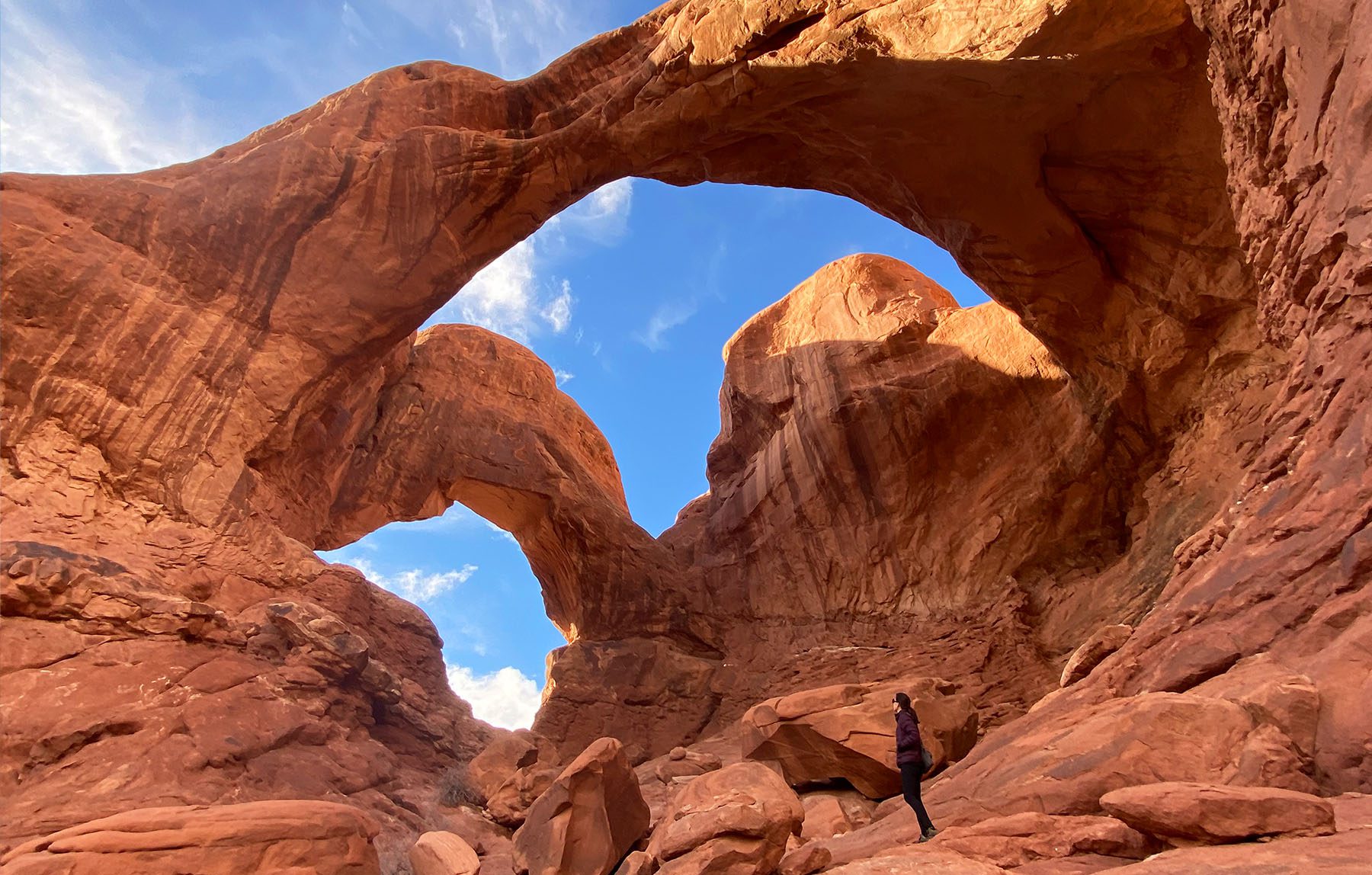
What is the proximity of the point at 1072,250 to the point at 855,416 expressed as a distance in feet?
17.8

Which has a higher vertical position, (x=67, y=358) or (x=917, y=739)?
(x=67, y=358)

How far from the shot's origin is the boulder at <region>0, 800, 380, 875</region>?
5.82 m

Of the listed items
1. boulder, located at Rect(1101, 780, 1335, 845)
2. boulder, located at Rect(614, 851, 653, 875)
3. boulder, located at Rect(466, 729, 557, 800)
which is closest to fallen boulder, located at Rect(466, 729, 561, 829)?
boulder, located at Rect(466, 729, 557, 800)

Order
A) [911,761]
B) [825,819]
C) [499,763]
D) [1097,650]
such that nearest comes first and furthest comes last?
1. [911,761]
2. [825,819]
3. [1097,650]
4. [499,763]

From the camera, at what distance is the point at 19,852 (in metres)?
6.09

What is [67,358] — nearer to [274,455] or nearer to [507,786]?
[274,455]

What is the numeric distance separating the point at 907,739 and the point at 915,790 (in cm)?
52

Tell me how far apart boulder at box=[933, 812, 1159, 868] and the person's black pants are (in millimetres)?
800

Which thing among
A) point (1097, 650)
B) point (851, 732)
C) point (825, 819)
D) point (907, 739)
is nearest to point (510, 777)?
point (825, 819)

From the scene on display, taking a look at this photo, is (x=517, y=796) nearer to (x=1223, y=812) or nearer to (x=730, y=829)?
(x=730, y=829)

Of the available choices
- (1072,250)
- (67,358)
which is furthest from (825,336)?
(67,358)

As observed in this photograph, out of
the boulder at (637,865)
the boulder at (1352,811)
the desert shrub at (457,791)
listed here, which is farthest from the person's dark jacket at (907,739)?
the desert shrub at (457,791)

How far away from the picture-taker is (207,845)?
6.06 m

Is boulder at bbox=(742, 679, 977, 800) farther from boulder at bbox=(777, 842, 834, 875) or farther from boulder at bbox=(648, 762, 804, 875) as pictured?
boulder at bbox=(777, 842, 834, 875)
